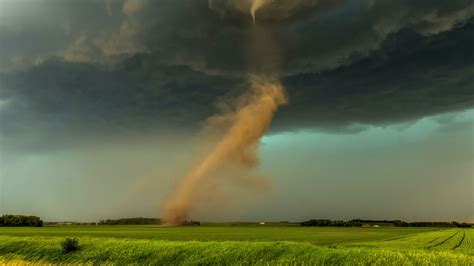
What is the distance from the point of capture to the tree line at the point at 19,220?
150 meters

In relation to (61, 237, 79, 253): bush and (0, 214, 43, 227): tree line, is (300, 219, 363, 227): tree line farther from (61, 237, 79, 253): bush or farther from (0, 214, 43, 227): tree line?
(61, 237, 79, 253): bush

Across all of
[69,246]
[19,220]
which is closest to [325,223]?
[19,220]

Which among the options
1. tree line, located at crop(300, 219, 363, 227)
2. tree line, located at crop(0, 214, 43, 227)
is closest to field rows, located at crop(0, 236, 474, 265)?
tree line, located at crop(0, 214, 43, 227)

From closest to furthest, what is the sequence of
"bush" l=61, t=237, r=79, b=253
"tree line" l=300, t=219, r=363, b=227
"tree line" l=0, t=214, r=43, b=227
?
"bush" l=61, t=237, r=79, b=253
"tree line" l=0, t=214, r=43, b=227
"tree line" l=300, t=219, r=363, b=227

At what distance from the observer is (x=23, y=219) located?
500 ft

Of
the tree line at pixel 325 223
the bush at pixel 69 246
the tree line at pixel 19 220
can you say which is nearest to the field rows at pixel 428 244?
the bush at pixel 69 246

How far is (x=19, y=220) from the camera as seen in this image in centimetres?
15200

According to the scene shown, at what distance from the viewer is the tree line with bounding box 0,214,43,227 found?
14993 centimetres

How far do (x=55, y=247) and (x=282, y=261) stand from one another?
27.6 metres

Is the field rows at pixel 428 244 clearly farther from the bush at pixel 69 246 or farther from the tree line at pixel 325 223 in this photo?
the tree line at pixel 325 223

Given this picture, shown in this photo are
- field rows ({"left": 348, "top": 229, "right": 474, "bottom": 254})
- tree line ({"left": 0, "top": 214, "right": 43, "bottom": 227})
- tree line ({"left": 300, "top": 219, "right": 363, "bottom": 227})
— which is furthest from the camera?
tree line ({"left": 300, "top": 219, "right": 363, "bottom": 227})

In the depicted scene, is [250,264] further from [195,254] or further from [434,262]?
[434,262]

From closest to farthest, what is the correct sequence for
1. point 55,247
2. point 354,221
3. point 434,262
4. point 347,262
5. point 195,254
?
1. point 434,262
2. point 347,262
3. point 195,254
4. point 55,247
5. point 354,221

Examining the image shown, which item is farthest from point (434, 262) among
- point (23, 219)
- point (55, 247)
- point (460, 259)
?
point (23, 219)
